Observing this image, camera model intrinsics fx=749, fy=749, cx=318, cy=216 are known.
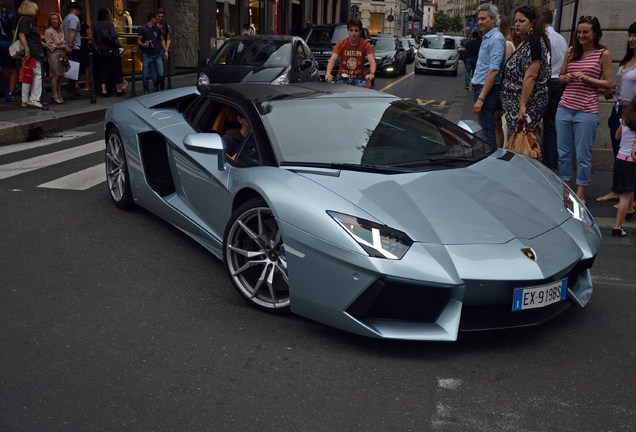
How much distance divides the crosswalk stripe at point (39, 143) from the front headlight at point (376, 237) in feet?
24.2

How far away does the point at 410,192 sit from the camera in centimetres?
413

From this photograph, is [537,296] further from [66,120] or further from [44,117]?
[66,120]

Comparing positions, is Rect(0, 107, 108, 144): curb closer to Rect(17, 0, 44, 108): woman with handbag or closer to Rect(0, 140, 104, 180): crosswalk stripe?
Rect(17, 0, 44, 108): woman with handbag

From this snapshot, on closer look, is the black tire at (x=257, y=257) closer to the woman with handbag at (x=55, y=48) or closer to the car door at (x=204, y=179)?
the car door at (x=204, y=179)

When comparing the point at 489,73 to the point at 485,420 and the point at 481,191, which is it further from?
the point at 485,420

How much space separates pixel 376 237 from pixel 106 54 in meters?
13.4

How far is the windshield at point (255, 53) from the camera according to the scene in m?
13.6

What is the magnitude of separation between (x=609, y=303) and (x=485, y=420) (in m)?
1.87

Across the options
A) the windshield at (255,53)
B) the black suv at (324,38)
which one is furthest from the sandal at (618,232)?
the black suv at (324,38)

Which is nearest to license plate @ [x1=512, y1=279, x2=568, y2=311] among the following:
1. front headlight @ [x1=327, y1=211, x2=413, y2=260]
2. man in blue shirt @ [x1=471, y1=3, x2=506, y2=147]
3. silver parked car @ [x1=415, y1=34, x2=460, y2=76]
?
front headlight @ [x1=327, y1=211, x2=413, y2=260]

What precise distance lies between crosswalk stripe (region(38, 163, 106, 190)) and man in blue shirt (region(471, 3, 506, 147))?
13.3ft

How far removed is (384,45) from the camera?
29250 millimetres

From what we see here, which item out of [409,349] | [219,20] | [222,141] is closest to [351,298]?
[409,349]

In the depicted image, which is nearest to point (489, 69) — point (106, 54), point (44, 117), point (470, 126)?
point (470, 126)
